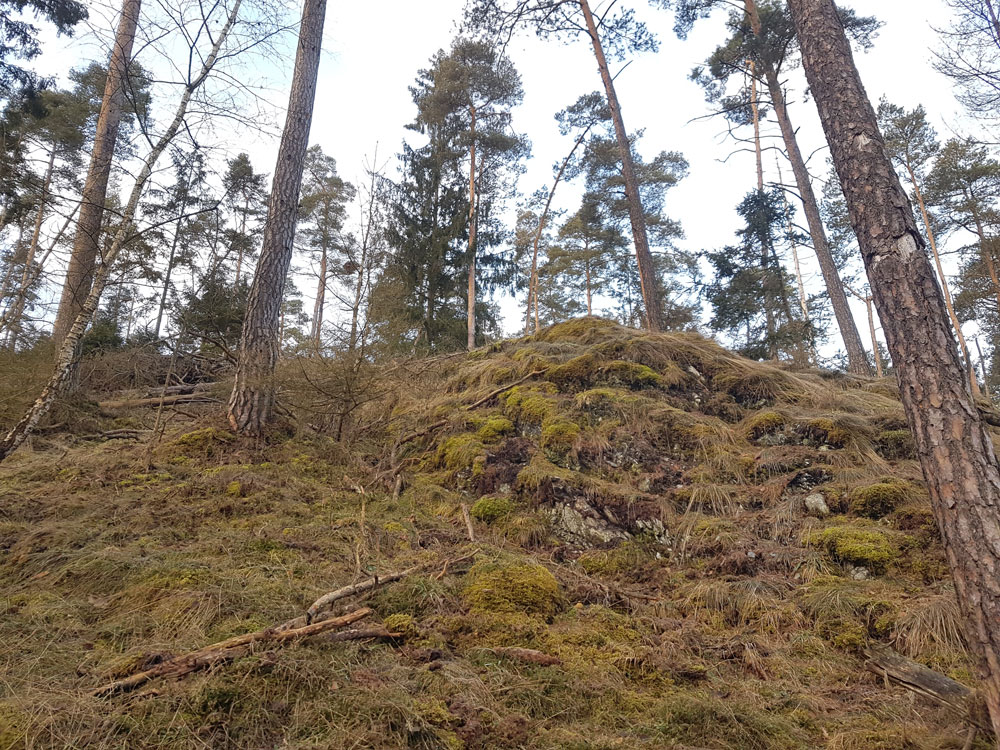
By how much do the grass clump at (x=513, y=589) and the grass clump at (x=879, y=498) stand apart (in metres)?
2.89

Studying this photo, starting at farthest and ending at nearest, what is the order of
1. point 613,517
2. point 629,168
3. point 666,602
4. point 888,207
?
point 629,168, point 613,517, point 666,602, point 888,207

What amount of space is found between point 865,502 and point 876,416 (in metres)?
1.94

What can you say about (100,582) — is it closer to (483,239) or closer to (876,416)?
(876,416)

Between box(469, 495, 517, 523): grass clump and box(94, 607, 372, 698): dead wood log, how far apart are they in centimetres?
240

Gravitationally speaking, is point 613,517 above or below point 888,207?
below

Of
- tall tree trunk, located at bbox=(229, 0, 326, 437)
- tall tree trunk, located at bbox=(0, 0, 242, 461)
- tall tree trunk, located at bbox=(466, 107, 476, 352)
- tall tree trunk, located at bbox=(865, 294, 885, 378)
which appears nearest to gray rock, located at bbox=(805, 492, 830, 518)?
tall tree trunk, located at bbox=(229, 0, 326, 437)

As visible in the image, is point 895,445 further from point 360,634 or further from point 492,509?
point 360,634

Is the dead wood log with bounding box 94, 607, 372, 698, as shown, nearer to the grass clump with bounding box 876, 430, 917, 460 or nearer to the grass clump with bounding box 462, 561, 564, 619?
the grass clump with bounding box 462, 561, 564, 619

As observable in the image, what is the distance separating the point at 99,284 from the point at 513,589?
459 centimetres

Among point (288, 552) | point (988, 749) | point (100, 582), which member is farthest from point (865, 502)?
point (100, 582)

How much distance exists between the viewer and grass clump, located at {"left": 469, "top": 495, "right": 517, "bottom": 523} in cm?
474

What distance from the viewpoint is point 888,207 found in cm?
265

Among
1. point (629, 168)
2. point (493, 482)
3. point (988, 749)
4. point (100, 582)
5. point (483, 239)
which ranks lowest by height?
point (988, 749)

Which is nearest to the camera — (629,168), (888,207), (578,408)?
(888,207)
